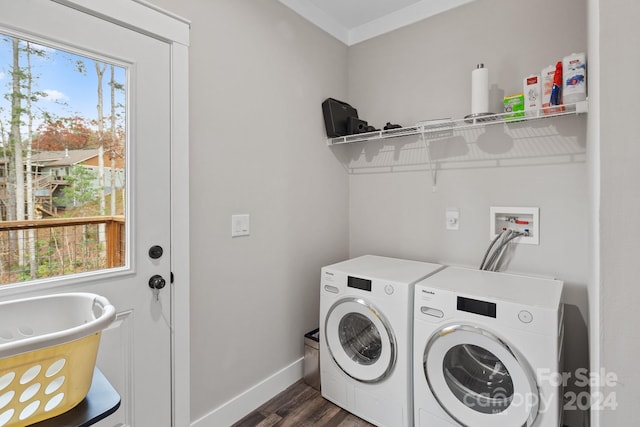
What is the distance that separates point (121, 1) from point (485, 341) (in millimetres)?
2135

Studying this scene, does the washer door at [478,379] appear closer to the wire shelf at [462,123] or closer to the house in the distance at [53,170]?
the wire shelf at [462,123]

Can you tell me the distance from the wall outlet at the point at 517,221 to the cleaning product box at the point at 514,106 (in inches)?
21.2

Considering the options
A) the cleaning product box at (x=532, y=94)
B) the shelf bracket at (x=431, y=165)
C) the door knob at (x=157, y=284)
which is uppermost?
the cleaning product box at (x=532, y=94)

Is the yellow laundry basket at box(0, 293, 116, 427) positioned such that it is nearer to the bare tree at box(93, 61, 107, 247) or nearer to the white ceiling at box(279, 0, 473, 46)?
the bare tree at box(93, 61, 107, 247)

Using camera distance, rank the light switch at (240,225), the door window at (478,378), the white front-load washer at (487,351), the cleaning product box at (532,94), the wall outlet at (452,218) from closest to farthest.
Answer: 1. the white front-load washer at (487,351)
2. the door window at (478,378)
3. the cleaning product box at (532,94)
4. the light switch at (240,225)
5. the wall outlet at (452,218)

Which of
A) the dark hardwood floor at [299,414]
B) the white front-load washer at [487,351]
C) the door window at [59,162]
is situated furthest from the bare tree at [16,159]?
the white front-load washer at [487,351]

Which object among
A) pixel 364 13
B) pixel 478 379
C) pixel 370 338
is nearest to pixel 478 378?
pixel 478 379

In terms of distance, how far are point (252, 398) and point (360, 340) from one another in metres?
0.73

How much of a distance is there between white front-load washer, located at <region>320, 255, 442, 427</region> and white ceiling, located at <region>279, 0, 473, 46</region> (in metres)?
1.74

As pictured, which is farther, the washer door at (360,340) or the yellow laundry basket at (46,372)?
the washer door at (360,340)

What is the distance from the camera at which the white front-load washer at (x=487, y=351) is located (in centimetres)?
130

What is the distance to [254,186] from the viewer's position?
6.32 feet

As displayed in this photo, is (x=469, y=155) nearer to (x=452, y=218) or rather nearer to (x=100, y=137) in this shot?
(x=452, y=218)

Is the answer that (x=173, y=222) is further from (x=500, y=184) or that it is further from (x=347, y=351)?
(x=500, y=184)
